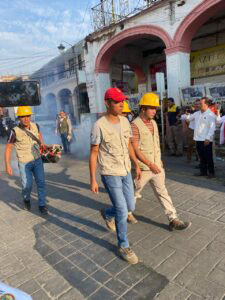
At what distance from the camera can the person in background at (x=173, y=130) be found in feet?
24.6

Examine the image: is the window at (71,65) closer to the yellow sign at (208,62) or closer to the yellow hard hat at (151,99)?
the yellow sign at (208,62)

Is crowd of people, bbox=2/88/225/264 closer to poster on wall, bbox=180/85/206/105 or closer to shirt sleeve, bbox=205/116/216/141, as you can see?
shirt sleeve, bbox=205/116/216/141

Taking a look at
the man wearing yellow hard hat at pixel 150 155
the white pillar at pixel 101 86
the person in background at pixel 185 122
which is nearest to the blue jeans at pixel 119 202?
the man wearing yellow hard hat at pixel 150 155

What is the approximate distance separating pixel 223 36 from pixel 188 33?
2914 mm

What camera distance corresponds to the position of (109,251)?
2811 millimetres

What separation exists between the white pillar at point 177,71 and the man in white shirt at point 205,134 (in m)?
3.64

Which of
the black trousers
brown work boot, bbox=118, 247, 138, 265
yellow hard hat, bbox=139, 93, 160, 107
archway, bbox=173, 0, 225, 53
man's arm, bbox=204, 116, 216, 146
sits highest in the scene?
archway, bbox=173, 0, 225, 53

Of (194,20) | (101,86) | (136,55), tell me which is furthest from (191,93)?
(136,55)

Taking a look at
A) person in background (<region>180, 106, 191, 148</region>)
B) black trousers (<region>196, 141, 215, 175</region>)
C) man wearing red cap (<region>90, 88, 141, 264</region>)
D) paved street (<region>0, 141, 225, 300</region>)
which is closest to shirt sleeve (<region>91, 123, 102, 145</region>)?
man wearing red cap (<region>90, 88, 141, 264</region>)

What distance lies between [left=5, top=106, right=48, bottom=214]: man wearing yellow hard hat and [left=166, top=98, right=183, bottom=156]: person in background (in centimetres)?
478

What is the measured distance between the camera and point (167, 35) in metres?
8.29

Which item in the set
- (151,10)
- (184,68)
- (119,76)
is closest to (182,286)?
(184,68)

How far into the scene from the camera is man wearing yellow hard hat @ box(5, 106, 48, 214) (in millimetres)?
3811

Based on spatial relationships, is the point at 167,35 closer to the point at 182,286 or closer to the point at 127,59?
the point at 127,59
